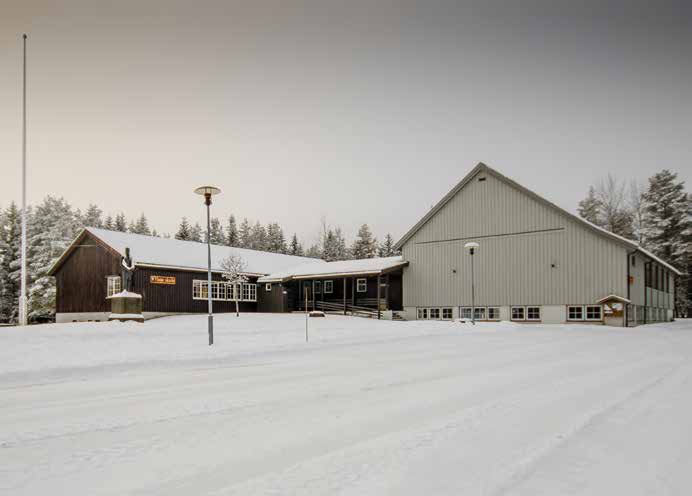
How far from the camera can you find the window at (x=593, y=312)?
3138cm

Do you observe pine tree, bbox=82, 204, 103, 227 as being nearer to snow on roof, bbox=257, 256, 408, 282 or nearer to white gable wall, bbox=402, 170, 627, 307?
snow on roof, bbox=257, 256, 408, 282

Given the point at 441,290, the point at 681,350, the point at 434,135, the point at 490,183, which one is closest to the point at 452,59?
the point at 434,135

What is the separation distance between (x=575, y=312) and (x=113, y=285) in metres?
32.2

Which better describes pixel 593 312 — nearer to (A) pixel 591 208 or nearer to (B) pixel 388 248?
(A) pixel 591 208

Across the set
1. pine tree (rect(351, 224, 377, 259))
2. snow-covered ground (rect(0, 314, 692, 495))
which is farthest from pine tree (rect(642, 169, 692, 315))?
snow-covered ground (rect(0, 314, 692, 495))

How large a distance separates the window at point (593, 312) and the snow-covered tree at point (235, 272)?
2476cm

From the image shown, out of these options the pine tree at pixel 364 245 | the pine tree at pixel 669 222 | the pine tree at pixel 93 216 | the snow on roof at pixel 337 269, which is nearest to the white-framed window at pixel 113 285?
the snow on roof at pixel 337 269

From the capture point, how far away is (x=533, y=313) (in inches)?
1328

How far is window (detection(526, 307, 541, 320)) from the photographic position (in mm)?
33412

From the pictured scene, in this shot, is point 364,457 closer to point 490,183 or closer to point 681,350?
point 681,350

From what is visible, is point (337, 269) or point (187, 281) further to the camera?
point (337, 269)

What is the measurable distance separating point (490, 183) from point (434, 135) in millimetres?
13635

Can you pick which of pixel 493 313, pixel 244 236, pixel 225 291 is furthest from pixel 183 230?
pixel 493 313

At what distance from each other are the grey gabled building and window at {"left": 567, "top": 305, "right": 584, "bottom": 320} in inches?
2.3
